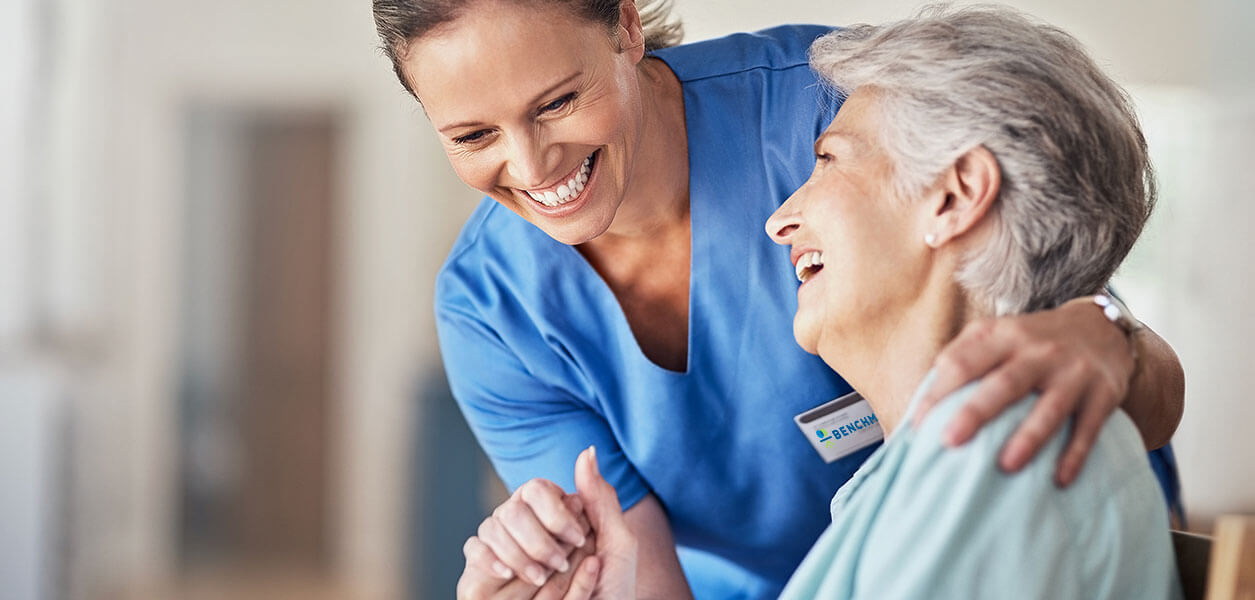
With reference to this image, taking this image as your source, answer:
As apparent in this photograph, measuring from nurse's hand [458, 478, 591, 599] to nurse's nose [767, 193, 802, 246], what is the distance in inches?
14.3

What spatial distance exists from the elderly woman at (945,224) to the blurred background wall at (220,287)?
3737mm

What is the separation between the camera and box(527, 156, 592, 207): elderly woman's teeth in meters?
1.24

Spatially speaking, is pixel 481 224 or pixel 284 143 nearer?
pixel 481 224

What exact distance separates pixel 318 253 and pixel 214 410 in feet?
3.14

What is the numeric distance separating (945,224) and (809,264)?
0.53 ft

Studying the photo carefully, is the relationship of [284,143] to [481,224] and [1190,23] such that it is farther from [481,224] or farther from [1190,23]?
[481,224]

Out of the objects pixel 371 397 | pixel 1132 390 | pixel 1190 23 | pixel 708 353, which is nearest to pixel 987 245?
pixel 1132 390

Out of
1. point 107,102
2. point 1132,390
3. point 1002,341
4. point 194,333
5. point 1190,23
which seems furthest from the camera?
point 194,333

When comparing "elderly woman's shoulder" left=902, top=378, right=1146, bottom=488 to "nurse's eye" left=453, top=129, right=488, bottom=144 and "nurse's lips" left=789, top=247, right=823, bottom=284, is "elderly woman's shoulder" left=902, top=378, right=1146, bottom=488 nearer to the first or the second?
"nurse's lips" left=789, top=247, right=823, bottom=284

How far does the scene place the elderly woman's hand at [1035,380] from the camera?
35.2 inches

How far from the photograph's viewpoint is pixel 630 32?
1274mm

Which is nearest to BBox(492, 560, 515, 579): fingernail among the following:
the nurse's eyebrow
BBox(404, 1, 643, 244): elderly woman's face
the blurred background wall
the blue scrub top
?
the blue scrub top

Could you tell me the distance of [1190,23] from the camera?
387cm

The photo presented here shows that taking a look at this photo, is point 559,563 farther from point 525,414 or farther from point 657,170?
point 657,170
